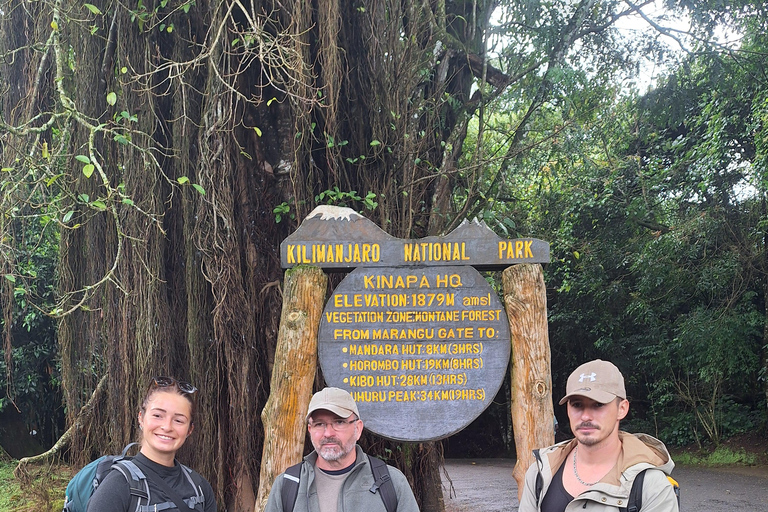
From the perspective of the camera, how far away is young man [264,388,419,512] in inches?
98.2

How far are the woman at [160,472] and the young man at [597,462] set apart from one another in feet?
4.08

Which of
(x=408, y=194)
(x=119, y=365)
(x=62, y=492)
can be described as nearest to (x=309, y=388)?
(x=119, y=365)

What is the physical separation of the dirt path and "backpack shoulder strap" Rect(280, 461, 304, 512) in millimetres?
5372

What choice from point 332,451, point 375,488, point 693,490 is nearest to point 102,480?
point 332,451

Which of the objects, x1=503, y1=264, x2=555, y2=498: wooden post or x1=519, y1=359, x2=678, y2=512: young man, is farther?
x1=503, y1=264, x2=555, y2=498: wooden post

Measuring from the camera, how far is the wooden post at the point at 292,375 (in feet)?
11.1

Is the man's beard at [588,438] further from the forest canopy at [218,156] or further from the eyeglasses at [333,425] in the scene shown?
the forest canopy at [218,156]

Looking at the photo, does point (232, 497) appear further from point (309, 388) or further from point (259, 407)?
point (309, 388)

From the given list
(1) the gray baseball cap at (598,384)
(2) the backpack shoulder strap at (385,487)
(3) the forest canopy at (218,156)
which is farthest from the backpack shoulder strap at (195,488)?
(3) the forest canopy at (218,156)

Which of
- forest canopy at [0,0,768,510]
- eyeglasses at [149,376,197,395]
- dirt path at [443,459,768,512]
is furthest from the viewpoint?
dirt path at [443,459,768,512]

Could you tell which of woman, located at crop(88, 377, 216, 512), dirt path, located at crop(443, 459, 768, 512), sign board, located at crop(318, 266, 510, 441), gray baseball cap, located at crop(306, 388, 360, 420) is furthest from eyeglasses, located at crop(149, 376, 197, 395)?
dirt path, located at crop(443, 459, 768, 512)

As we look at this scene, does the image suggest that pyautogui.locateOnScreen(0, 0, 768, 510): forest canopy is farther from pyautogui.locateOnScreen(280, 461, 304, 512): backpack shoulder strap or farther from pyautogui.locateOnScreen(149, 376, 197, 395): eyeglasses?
pyautogui.locateOnScreen(280, 461, 304, 512): backpack shoulder strap

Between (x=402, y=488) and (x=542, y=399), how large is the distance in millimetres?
1117

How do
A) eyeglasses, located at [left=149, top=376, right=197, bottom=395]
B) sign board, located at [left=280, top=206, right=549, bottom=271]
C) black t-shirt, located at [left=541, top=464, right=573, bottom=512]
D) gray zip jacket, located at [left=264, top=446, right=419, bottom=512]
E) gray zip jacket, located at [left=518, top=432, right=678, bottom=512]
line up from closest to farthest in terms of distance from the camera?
1. gray zip jacket, located at [left=518, top=432, right=678, bottom=512]
2. black t-shirt, located at [left=541, top=464, right=573, bottom=512]
3. gray zip jacket, located at [left=264, top=446, right=419, bottom=512]
4. eyeglasses, located at [left=149, top=376, right=197, bottom=395]
5. sign board, located at [left=280, top=206, right=549, bottom=271]
